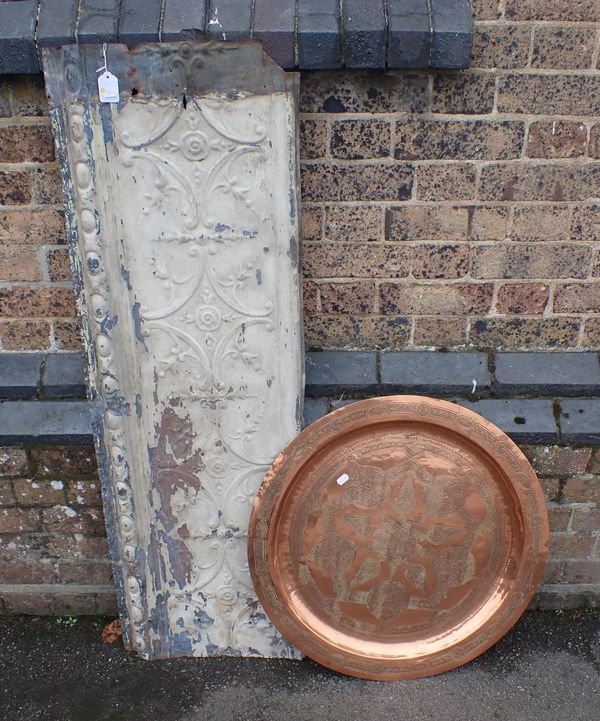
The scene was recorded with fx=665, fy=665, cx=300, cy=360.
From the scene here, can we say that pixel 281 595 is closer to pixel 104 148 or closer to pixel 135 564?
pixel 135 564

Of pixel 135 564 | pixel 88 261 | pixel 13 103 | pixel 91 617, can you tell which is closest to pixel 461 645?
pixel 135 564

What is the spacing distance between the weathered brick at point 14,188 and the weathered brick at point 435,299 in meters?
1.39

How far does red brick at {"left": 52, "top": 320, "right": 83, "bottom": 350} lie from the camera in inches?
106

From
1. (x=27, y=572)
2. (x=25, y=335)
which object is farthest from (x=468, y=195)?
(x=27, y=572)

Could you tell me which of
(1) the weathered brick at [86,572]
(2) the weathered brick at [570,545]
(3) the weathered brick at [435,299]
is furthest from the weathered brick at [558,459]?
(1) the weathered brick at [86,572]

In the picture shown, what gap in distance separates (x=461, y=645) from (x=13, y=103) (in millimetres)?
2636

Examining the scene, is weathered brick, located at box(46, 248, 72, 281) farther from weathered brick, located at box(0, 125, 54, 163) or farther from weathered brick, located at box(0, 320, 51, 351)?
weathered brick, located at box(0, 125, 54, 163)

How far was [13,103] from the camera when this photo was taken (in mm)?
2350

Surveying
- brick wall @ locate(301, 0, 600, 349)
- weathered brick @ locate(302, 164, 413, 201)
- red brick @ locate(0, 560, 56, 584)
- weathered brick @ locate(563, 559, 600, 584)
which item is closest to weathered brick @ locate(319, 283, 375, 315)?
brick wall @ locate(301, 0, 600, 349)

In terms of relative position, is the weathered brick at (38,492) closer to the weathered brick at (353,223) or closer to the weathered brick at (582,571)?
the weathered brick at (353,223)

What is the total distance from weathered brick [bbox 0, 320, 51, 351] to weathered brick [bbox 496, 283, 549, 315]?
183 cm

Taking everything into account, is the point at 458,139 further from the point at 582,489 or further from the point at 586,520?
the point at 586,520

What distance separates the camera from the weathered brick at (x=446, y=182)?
244cm

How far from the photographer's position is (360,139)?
7.88 ft
